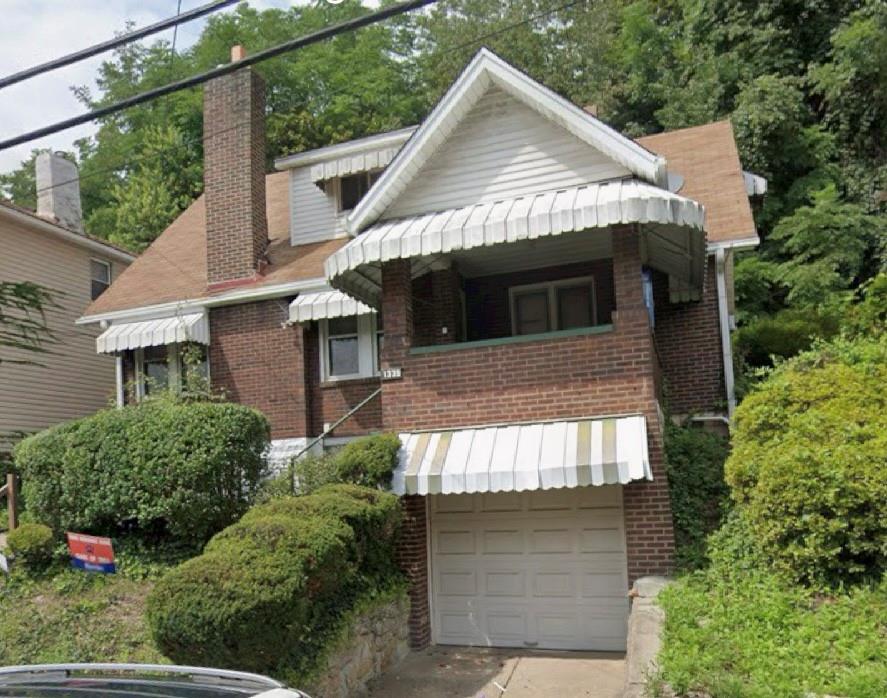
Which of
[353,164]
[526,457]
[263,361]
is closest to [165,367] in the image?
[263,361]

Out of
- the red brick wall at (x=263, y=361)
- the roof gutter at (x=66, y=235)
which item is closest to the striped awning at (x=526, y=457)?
the red brick wall at (x=263, y=361)

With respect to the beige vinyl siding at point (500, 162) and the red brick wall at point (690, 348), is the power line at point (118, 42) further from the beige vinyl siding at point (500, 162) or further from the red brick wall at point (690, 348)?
the red brick wall at point (690, 348)

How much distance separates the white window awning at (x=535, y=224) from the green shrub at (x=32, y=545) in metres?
5.05

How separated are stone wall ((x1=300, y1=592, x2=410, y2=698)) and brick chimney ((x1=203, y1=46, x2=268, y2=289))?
7.62m

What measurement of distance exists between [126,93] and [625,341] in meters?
29.9

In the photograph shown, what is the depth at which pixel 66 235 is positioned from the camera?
20.1m

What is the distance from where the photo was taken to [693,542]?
922cm

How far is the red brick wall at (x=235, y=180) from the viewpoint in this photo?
1527 cm

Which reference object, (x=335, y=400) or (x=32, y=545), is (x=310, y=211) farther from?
(x=32, y=545)

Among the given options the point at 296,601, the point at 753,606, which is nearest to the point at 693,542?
the point at 753,606

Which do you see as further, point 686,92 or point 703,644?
point 686,92

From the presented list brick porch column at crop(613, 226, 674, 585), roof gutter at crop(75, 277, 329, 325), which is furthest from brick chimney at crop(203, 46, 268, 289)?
brick porch column at crop(613, 226, 674, 585)

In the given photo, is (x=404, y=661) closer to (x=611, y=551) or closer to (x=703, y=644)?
(x=611, y=551)

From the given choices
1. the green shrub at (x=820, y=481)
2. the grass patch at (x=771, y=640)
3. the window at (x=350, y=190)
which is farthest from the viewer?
the window at (x=350, y=190)
